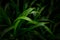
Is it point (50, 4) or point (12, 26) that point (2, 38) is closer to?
point (12, 26)

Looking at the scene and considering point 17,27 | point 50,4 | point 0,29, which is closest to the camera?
point 17,27

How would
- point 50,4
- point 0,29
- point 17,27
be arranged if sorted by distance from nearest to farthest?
point 17,27 → point 0,29 → point 50,4

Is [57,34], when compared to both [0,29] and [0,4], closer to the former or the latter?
[0,29]

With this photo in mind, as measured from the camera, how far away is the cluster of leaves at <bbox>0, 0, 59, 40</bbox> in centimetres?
156

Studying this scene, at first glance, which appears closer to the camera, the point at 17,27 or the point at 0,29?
the point at 17,27

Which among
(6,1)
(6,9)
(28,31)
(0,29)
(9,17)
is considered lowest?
(28,31)

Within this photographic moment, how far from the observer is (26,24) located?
1641mm

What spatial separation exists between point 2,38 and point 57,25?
0.62 metres

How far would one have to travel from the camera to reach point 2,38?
1.66 m

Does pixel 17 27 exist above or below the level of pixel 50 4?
below

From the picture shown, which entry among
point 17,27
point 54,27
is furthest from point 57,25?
point 17,27

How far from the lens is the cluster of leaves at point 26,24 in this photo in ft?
5.10

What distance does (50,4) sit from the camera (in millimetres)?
1843

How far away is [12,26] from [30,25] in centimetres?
19
